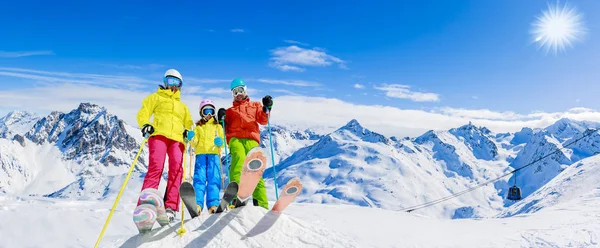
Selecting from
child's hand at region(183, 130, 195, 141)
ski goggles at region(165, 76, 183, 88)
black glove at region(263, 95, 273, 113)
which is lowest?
child's hand at region(183, 130, 195, 141)

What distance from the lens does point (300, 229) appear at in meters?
6.59

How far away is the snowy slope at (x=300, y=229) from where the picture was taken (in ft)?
20.2

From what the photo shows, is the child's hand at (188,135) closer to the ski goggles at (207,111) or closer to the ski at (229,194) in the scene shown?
the ski goggles at (207,111)

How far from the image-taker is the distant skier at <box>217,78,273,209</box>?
7.39m

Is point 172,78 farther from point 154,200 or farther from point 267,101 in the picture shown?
point 154,200

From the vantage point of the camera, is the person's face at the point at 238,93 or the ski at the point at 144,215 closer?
the ski at the point at 144,215

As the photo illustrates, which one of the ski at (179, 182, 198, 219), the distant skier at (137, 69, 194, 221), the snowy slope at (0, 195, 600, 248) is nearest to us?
the ski at (179, 182, 198, 219)

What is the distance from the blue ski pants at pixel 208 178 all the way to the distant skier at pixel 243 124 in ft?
1.43

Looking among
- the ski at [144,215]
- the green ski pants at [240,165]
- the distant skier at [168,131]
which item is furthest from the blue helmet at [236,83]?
the ski at [144,215]

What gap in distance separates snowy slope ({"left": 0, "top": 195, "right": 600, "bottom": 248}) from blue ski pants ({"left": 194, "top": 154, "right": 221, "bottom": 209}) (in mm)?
685

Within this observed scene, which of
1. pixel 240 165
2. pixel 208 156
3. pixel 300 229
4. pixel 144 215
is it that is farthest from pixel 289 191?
pixel 208 156

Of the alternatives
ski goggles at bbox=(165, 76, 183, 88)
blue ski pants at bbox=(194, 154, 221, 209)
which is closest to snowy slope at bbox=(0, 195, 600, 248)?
blue ski pants at bbox=(194, 154, 221, 209)

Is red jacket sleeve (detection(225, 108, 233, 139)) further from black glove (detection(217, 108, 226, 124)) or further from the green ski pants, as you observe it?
the green ski pants

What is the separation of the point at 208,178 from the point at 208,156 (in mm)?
530
